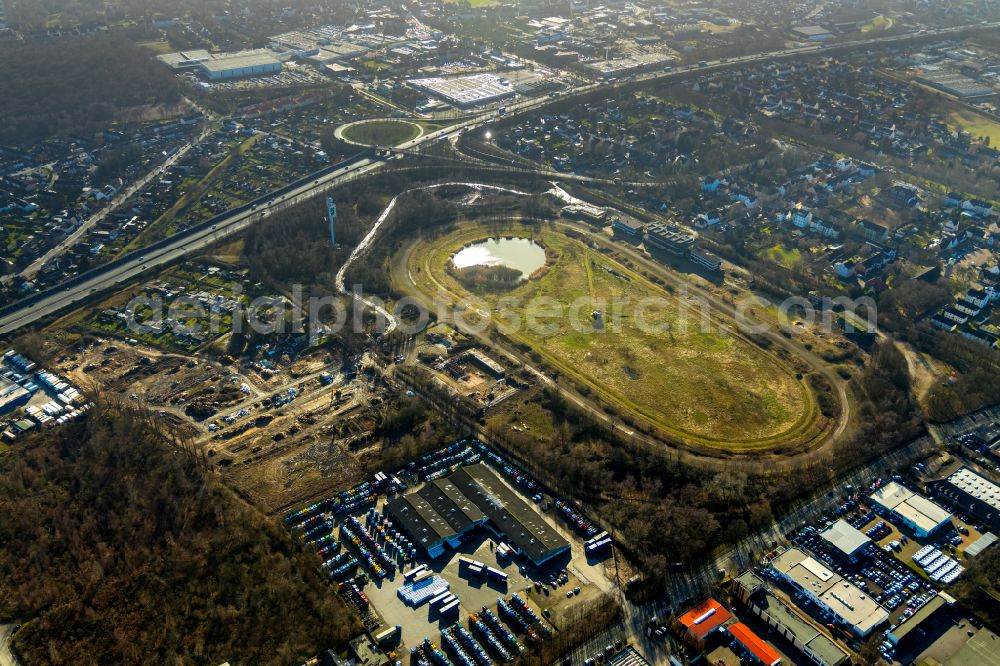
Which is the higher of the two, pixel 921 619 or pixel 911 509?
pixel 911 509

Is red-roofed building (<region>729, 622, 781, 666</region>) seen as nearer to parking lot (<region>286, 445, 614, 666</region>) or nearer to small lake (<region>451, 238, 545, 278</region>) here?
parking lot (<region>286, 445, 614, 666</region>)

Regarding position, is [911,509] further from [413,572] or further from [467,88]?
[467,88]

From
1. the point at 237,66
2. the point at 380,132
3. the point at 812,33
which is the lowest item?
the point at 380,132

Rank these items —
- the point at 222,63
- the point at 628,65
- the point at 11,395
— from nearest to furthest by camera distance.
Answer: the point at 11,395 → the point at 222,63 → the point at 628,65

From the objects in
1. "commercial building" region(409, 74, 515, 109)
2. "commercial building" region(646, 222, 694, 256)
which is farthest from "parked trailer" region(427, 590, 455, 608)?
"commercial building" region(409, 74, 515, 109)

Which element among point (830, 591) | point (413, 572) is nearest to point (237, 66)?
point (413, 572)

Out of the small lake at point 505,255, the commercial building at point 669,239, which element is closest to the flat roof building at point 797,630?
the small lake at point 505,255

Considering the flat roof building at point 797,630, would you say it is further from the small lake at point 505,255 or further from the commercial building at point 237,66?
the commercial building at point 237,66
